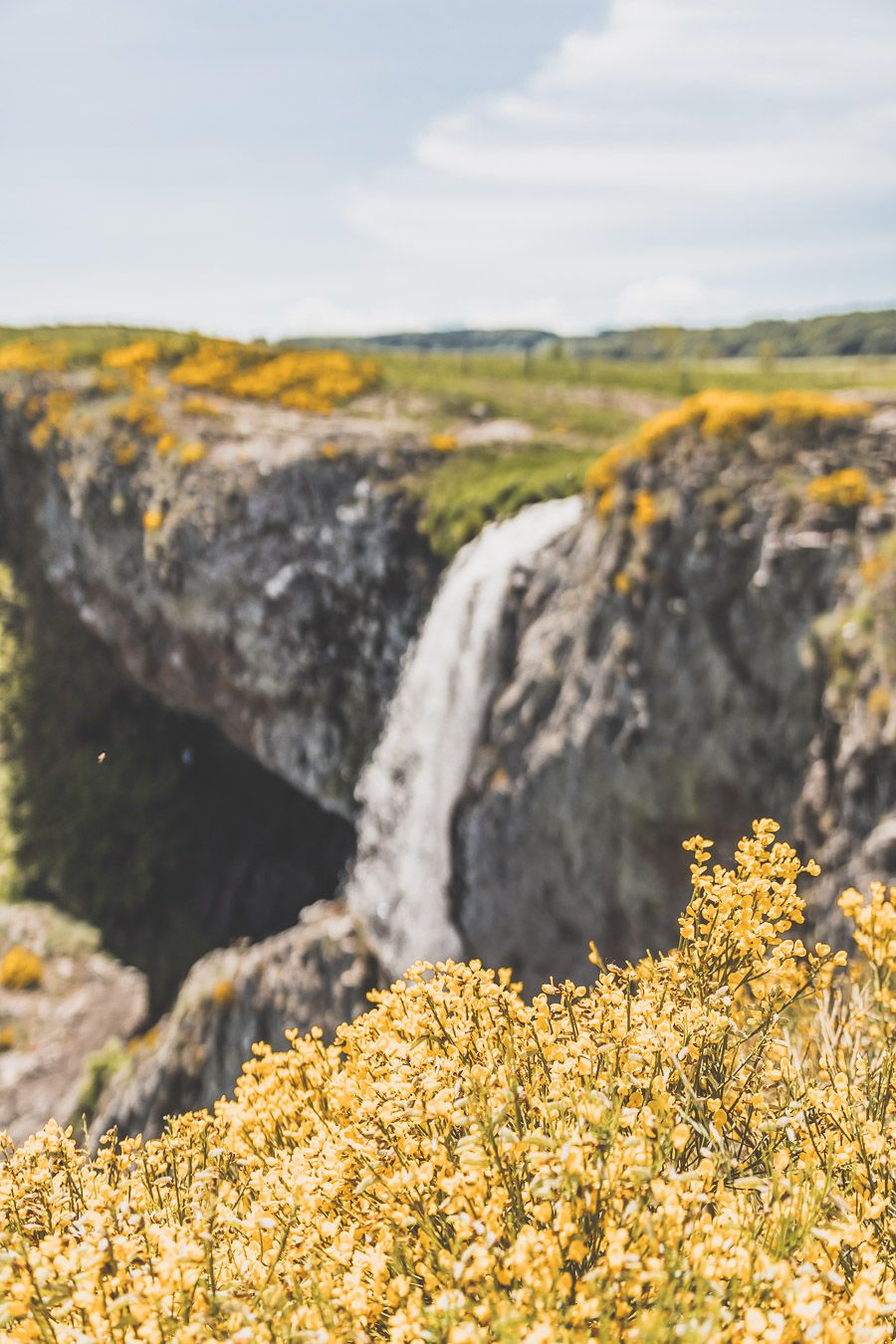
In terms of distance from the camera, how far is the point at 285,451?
91.9 feet

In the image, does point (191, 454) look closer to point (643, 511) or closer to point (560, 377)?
point (643, 511)

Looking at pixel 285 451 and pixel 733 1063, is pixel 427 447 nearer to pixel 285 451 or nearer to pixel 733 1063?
pixel 285 451

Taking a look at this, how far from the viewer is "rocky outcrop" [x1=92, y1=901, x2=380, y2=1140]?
19.8 m

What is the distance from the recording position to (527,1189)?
14.2 feet

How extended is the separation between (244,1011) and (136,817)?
16556mm

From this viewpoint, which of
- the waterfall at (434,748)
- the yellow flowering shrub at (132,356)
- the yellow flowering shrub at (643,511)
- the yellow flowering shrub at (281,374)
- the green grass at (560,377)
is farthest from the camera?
the yellow flowering shrub at (132,356)

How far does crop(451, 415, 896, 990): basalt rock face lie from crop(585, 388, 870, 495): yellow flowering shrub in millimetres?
245

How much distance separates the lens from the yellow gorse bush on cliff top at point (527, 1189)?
3.68 m

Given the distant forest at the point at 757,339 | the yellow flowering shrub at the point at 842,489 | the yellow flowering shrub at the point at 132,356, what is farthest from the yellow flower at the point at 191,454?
the distant forest at the point at 757,339

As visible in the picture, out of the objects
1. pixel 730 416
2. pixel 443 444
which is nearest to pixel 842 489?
pixel 730 416

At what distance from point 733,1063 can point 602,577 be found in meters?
12.2

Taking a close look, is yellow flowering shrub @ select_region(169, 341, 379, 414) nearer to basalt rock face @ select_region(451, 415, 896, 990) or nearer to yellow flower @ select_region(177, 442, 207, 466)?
yellow flower @ select_region(177, 442, 207, 466)

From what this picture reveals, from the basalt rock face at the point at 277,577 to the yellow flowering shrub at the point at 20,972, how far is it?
1005cm

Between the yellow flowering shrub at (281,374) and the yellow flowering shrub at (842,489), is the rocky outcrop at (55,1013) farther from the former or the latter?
the yellow flowering shrub at (842,489)
